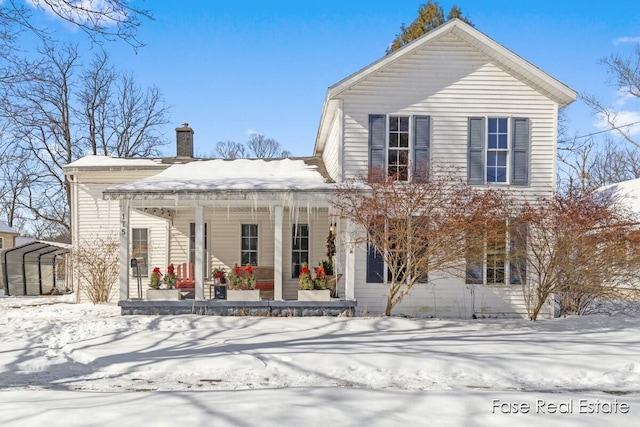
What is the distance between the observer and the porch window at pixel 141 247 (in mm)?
14945

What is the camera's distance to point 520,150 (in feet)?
38.7

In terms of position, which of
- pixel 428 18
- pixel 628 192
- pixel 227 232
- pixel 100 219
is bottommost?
pixel 227 232

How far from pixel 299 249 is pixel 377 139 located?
14.4 ft

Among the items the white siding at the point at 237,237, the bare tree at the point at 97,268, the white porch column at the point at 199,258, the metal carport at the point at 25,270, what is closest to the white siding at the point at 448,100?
the white siding at the point at 237,237

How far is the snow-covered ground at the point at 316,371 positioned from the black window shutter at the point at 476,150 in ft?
11.1

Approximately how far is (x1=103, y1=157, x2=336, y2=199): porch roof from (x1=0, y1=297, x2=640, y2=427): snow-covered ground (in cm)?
266

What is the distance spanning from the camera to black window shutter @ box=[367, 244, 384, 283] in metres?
11.6

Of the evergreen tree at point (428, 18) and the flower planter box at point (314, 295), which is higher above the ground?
the evergreen tree at point (428, 18)

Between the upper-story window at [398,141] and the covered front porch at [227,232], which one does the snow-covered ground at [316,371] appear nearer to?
the covered front porch at [227,232]

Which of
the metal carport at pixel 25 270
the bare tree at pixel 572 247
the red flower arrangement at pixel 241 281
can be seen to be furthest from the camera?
the metal carport at pixel 25 270

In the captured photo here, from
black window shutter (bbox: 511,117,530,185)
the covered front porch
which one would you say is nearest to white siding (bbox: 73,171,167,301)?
the covered front porch

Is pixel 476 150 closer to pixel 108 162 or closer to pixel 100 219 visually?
pixel 108 162

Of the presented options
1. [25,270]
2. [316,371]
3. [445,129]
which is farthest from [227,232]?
[25,270]

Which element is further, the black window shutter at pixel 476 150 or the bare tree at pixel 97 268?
the bare tree at pixel 97 268
